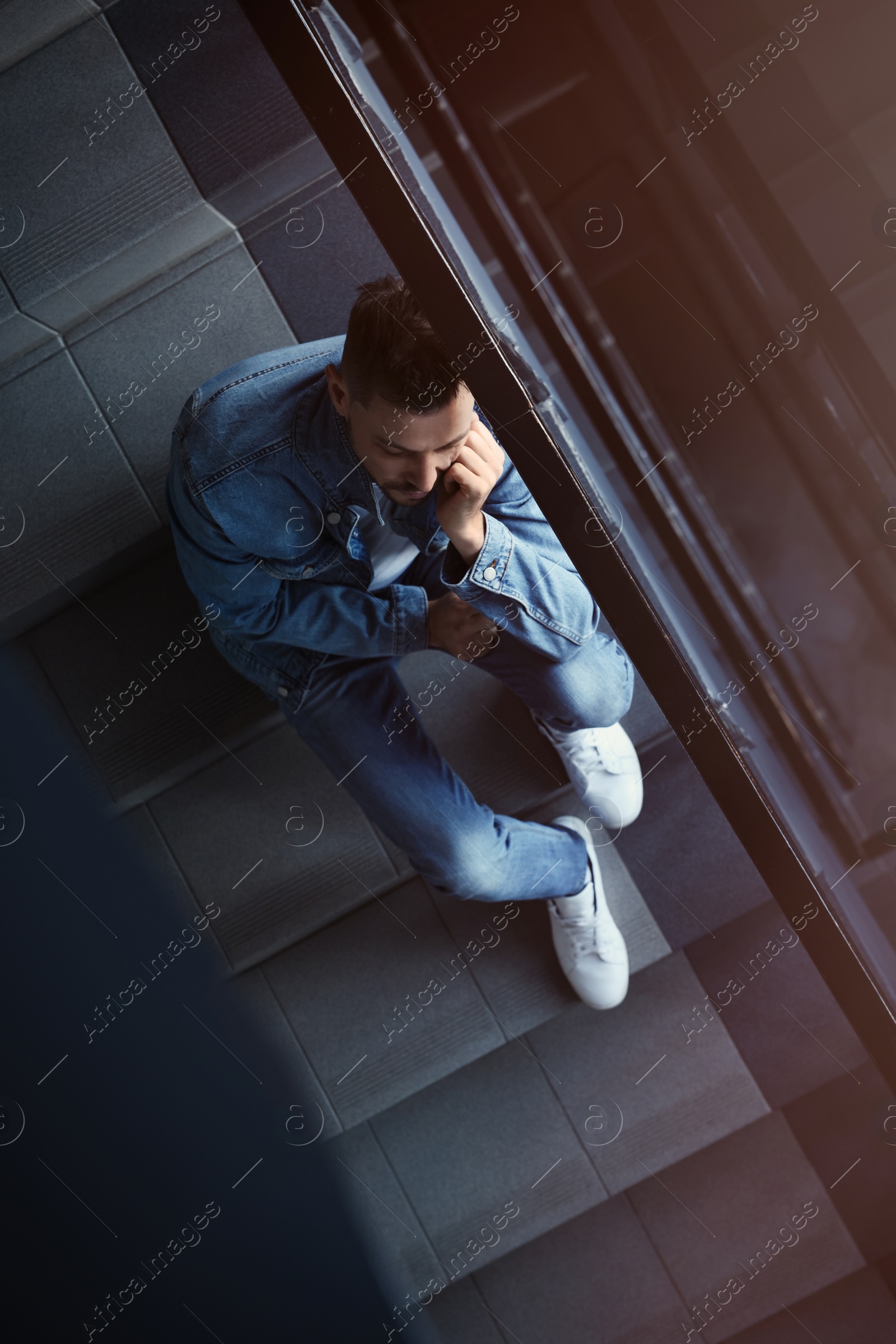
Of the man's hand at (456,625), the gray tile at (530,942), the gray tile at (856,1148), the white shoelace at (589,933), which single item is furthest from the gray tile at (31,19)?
the gray tile at (856,1148)

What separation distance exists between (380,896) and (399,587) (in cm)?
74

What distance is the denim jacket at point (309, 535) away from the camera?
4.24ft

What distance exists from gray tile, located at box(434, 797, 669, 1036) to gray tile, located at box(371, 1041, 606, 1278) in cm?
16

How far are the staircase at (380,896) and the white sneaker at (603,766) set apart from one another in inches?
3.1

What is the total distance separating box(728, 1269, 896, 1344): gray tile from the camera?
74.1 inches

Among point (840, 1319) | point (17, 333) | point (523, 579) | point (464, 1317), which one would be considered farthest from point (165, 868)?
point (840, 1319)

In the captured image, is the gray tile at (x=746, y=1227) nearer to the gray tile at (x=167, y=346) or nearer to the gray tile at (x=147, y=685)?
the gray tile at (x=147, y=685)

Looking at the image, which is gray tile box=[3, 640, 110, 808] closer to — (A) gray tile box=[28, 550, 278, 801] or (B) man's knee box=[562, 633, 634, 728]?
(A) gray tile box=[28, 550, 278, 801]

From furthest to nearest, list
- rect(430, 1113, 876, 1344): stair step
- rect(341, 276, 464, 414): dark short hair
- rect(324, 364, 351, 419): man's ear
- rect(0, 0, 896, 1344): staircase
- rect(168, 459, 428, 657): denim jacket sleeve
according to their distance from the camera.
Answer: rect(430, 1113, 876, 1344): stair step < rect(0, 0, 896, 1344): staircase < rect(168, 459, 428, 657): denim jacket sleeve < rect(324, 364, 351, 419): man's ear < rect(341, 276, 464, 414): dark short hair

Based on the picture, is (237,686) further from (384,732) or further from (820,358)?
(820,358)

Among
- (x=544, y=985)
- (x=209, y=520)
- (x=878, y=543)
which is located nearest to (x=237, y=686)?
(x=209, y=520)

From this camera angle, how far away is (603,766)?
1.71 meters

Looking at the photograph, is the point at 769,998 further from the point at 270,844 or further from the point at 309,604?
the point at 309,604

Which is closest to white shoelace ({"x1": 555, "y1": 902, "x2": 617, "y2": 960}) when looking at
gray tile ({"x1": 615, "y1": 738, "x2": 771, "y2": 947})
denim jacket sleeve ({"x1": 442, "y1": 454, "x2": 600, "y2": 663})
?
gray tile ({"x1": 615, "y1": 738, "x2": 771, "y2": 947})
